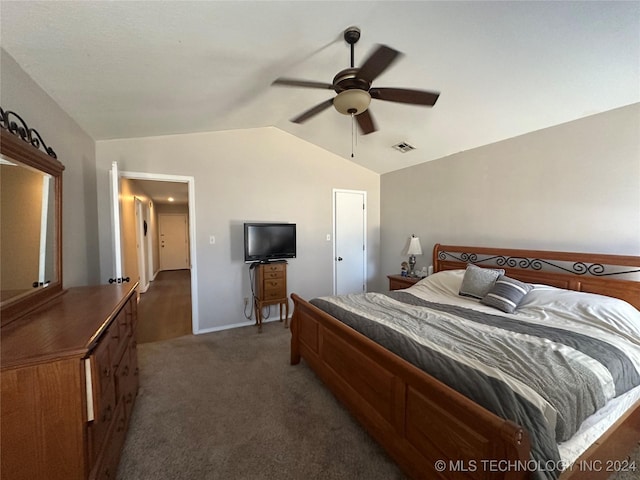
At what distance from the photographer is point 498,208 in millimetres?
3092

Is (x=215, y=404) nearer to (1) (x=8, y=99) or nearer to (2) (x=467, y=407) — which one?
(2) (x=467, y=407)

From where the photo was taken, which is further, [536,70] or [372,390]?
[536,70]

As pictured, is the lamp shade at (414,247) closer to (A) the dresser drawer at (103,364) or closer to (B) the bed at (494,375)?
(B) the bed at (494,375)

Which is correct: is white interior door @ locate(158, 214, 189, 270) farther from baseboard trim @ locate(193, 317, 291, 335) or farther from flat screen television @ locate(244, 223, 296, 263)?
flat screen television @ locate(244, 223, 296, 263)

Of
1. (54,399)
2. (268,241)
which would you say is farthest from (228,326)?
(54,399)

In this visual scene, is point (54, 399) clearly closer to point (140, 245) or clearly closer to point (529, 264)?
point (529, 264)

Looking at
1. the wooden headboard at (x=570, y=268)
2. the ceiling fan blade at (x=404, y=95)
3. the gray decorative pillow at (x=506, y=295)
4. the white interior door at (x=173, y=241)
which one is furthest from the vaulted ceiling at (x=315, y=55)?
the white interior door at (x=173, y=241)

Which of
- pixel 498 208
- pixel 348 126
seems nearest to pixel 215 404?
pixel 348 126

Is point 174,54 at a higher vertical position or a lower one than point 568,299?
higher

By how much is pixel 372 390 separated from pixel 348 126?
2.98m

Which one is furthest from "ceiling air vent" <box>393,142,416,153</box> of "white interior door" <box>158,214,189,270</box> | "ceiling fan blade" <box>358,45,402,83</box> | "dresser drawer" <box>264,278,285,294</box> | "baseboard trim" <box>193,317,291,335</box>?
"white interior door" <box>158,214,189,270</box>

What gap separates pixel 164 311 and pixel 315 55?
450 centimetres

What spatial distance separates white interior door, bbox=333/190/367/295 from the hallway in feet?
8.23

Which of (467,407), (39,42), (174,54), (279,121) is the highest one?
(279,121)
